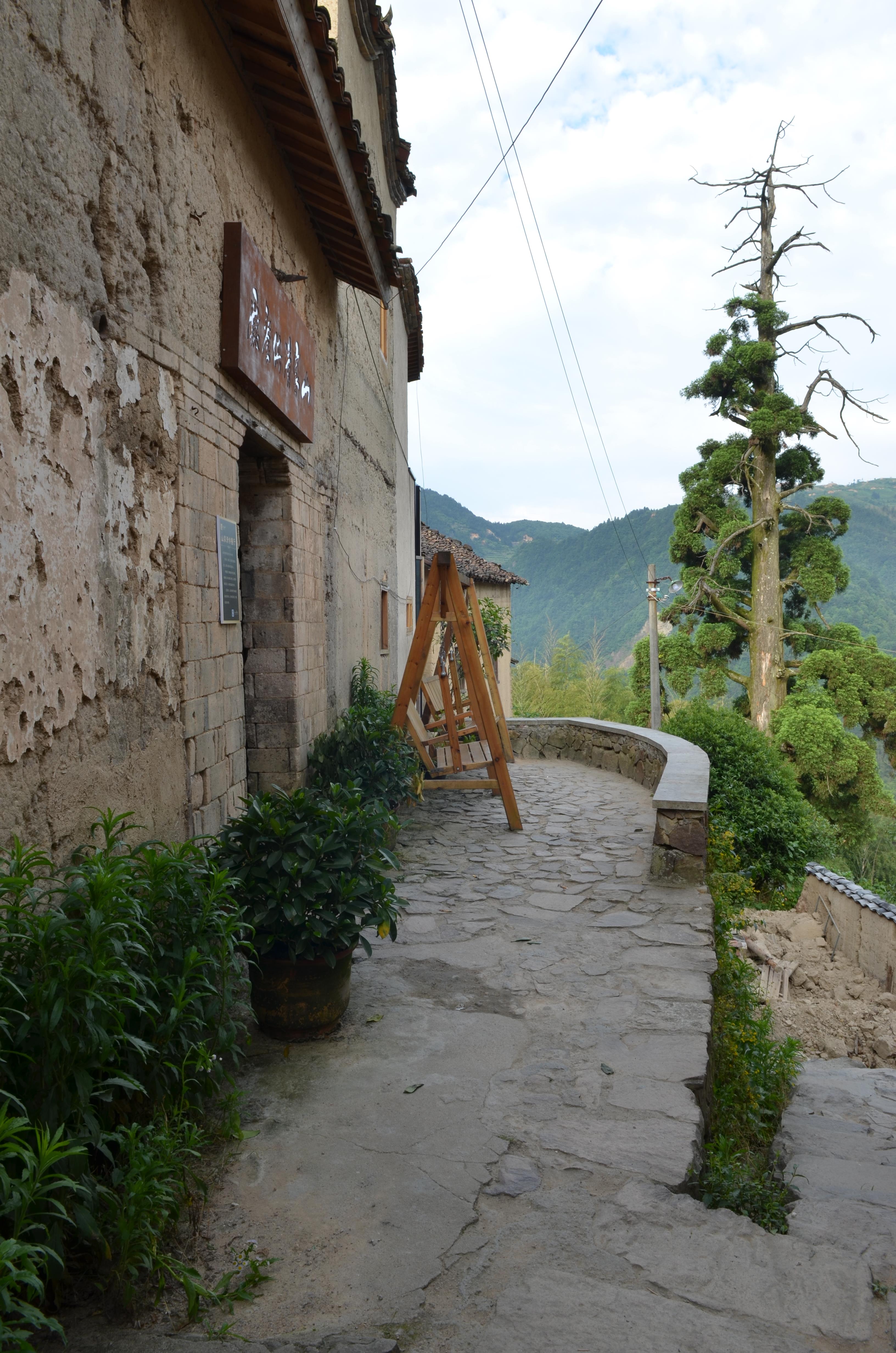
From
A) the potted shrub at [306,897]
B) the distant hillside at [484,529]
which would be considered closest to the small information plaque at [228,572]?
the potted shrub at [306,897]

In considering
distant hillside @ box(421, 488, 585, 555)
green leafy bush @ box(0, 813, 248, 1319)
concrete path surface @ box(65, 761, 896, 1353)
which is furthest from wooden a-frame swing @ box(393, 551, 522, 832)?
distant hillside @ box(421, 488, 585, 555)

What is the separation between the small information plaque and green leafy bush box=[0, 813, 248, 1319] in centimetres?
148

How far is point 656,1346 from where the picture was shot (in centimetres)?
164

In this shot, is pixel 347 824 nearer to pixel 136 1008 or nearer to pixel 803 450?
pixel 136 1008

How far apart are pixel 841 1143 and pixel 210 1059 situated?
7.54 feet

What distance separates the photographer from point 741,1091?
3.29m

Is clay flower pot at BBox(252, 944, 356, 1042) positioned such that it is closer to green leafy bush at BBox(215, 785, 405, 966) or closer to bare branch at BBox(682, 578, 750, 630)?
green leafy bush at BBox(215, 785, 405, 966)

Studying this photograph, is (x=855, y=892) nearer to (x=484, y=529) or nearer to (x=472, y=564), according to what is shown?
(x=472, y=564)

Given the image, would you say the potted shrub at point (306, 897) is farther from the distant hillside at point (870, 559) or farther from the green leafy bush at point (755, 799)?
the distant hillside at point (870, 559)

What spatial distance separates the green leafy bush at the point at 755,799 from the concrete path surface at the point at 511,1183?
6393 mm

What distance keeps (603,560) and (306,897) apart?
78532mm

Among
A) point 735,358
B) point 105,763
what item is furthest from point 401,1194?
point 735,358

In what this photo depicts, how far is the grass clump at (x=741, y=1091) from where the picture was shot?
2.30m

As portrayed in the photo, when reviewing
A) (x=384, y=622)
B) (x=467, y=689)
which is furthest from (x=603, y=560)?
(x=467, y=689)
